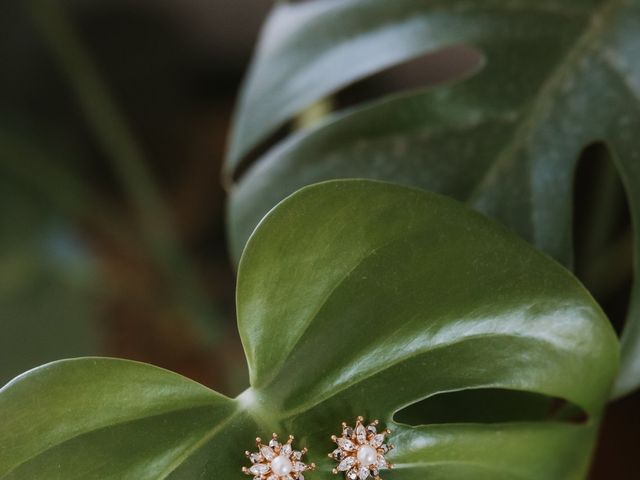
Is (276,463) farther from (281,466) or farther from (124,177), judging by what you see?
(124,177)

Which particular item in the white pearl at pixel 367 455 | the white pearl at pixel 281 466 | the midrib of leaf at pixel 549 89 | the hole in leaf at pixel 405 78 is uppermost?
the hole in leaf at pixel 405 78

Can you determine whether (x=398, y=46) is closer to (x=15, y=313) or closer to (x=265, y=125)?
(x=265, y=125)

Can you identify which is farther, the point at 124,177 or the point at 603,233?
the point at 124,177

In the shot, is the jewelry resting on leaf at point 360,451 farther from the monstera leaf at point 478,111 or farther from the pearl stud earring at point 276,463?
the monstera leaf at point 478,111

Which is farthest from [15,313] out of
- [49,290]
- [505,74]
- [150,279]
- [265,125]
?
[505,74]

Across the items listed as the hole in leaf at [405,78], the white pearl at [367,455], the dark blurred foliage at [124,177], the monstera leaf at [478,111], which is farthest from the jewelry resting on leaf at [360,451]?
the hole in leaf at [405,78]

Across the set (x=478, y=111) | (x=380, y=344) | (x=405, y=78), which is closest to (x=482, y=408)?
(x=380, y=344)
